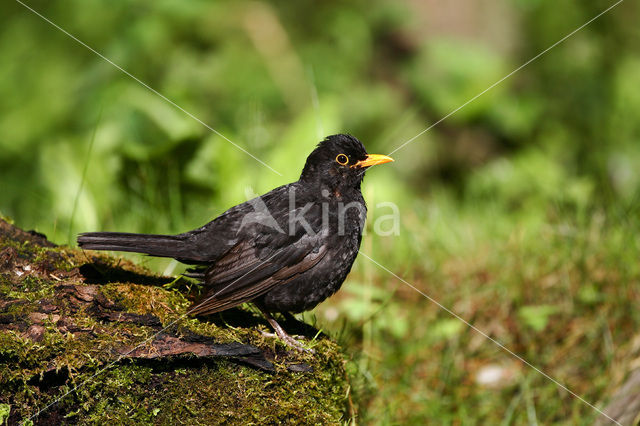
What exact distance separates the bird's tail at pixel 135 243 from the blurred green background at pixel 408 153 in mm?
900

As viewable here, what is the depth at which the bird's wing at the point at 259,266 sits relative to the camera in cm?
285

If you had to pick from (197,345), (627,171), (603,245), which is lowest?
(627,171)

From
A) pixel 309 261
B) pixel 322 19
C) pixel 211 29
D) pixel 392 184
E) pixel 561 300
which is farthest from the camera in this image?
pixel 322 19

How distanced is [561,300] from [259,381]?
259cm

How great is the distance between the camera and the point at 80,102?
7438 millimetres

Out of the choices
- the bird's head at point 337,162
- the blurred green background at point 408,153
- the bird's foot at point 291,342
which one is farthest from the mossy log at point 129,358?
the bird's head at point 337,162

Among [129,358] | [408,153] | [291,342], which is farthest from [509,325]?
[408,153]

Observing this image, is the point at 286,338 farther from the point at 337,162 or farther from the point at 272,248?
the point at 337,162

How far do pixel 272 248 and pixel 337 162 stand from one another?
2.27ft

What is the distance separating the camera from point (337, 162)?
344 cm

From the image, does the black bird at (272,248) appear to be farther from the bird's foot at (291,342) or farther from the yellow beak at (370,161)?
the yellow beak at (370,161)

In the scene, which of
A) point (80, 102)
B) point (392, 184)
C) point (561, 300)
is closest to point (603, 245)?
point (561, 300)

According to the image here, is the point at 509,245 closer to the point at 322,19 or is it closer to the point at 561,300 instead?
the point at 561,300

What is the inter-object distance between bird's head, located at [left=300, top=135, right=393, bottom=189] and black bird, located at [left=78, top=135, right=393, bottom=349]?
5.9 inches
